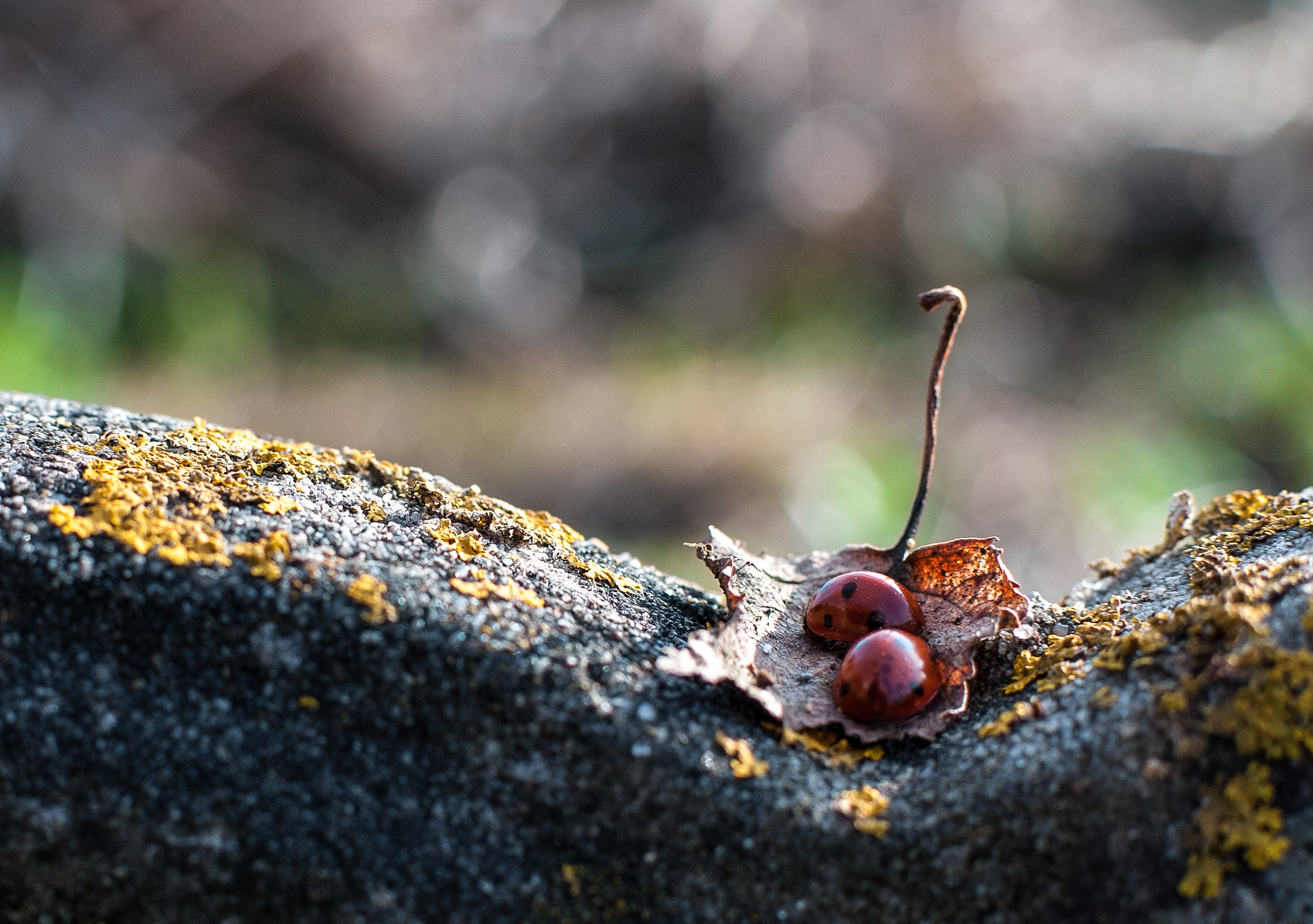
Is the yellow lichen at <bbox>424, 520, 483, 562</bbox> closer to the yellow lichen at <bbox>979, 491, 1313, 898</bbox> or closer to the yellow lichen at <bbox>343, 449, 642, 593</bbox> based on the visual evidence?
the yellow lichen at <bbox>343, 449, 642, 593</bbox>

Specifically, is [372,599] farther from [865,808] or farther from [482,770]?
[865,808]

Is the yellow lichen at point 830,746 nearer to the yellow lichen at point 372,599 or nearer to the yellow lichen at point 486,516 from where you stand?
the yellow lichen at point 486,516

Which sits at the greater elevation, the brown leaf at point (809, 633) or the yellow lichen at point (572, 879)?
the brown leaf at point (809, 633)

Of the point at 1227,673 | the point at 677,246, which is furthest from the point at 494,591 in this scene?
the point at 677,246

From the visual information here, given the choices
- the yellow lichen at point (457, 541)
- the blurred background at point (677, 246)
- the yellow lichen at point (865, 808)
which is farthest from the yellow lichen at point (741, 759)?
the blurred background at point (677, 246)

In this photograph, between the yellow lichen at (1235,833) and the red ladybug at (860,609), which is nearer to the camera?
the yellow lichen at (1235,833)

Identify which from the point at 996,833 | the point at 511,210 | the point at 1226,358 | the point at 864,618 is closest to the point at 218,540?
the point at 864,618

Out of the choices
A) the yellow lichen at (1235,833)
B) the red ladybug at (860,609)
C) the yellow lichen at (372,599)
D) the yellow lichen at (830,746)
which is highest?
the red ladybug at (860,609)
